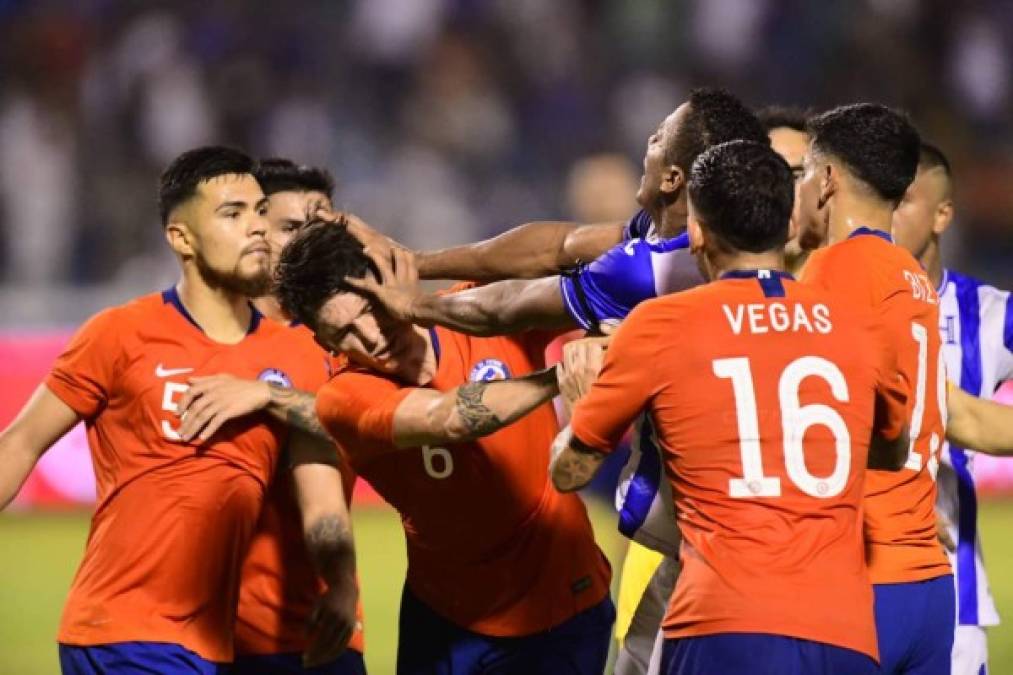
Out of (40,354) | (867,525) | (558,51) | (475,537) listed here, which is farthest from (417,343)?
(558,51)

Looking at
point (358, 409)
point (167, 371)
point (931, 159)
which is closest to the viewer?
point (358, 409)

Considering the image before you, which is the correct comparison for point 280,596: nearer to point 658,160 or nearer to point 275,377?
point 275,377

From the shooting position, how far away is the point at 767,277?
416 cm

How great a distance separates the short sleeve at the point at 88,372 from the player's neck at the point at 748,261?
7.07ft

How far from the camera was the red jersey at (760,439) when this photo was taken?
4023mm

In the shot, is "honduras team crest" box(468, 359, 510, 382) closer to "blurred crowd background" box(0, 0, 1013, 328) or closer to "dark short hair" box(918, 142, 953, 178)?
"dark short hair" box(918, 142, 953, 178)

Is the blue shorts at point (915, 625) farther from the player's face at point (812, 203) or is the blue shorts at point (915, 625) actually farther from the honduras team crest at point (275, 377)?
the honduras team crest at point (275, 377)

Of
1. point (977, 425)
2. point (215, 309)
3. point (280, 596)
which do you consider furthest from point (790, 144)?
point (280, 596)

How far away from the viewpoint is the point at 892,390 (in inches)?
169

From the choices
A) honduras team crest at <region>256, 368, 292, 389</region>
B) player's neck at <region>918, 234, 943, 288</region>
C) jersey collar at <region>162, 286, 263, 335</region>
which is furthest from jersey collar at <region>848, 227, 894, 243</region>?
jersey collar at <region>162, 286, 263, 335</region>

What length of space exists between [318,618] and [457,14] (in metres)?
11.0

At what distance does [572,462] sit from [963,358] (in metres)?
2.50

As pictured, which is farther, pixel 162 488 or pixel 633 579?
pixel 633 579

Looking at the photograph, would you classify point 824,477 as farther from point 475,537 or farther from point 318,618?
point 318,618
